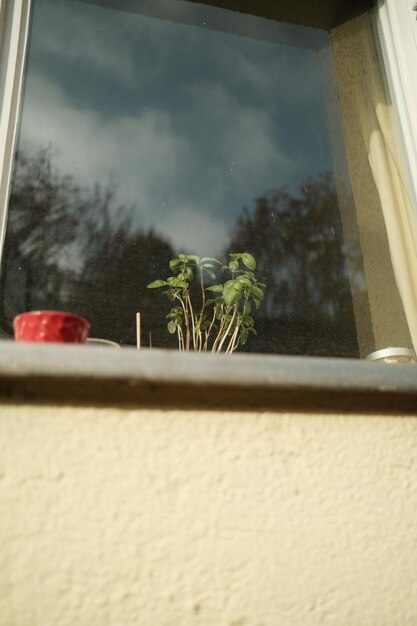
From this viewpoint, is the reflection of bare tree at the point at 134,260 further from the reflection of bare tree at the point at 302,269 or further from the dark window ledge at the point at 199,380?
the dark window ledge at the point at 199,380

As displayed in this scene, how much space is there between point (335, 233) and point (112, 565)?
1.94 metres

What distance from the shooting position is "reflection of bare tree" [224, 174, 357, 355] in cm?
206

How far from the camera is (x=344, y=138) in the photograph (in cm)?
205

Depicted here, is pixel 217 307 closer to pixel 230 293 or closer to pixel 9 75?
pixel 230 293

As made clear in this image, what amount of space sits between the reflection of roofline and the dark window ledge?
2269 mm

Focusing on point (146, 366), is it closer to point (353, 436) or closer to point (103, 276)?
point (353, 436)

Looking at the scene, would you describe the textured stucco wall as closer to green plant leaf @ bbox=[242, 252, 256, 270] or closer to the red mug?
the red mug

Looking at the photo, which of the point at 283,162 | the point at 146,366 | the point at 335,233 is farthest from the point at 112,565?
the point at 283,162

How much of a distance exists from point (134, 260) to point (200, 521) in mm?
1768

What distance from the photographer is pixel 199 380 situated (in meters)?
0.54

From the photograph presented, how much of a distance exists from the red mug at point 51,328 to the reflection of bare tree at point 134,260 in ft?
3.66

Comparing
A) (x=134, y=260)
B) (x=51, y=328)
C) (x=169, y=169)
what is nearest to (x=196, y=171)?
(x=169, y=169)

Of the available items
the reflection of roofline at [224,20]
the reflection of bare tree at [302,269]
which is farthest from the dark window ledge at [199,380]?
→ the reflection of roofline at [224,20]

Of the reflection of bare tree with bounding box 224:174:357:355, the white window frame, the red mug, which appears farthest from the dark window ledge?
the reflection of bare tree with bounding box 224:174:357:355
